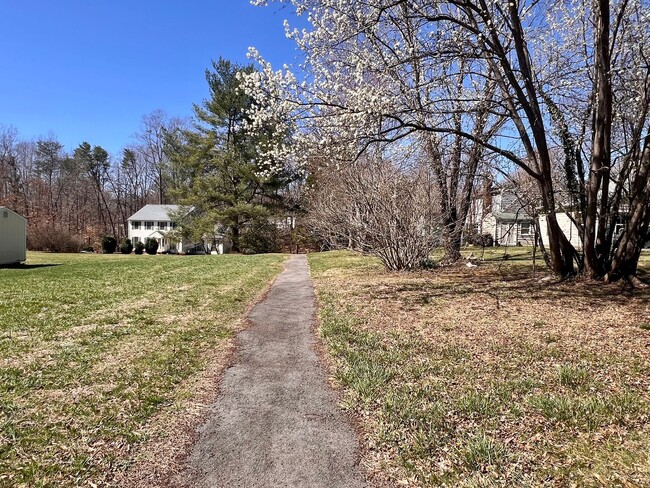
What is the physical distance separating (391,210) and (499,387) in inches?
283

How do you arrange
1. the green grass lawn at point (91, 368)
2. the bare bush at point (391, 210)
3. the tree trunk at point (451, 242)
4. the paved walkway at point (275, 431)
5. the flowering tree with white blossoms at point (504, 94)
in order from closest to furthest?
the paved walkway at point (275, 431) < the green grass lawn at point (91, 368) < the flowering tree with white blossoms at point (504, 94) < the bare bush at point (391, 210) < the tree trunk at point (451, 242)

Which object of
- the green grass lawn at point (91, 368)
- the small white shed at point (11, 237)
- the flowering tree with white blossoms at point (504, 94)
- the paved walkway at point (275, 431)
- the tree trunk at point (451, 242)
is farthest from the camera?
the small white shed at point (11, 237)

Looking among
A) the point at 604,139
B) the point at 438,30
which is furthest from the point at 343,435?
the point at 604,139

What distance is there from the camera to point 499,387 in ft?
11.0

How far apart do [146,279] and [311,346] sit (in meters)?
7.94

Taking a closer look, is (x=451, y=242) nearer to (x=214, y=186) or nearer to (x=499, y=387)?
(x=499, y=387)

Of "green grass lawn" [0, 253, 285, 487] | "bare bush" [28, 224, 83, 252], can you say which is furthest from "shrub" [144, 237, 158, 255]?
"green grass lawn" [0, 253, 285, 487]

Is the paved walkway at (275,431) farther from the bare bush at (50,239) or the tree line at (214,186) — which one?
the bare bush at (50,239)

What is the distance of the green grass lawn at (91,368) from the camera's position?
2.43 m

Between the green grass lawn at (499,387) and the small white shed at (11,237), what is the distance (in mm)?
18644

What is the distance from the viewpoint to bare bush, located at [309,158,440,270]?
10.2 metres

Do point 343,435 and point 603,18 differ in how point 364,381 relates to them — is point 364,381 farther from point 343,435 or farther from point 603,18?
point 603,18

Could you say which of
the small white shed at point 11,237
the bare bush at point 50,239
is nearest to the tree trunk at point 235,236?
the small white shed at point 11,237

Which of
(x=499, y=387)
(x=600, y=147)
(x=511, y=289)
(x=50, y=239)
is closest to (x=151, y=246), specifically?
(x=50, y=239)
